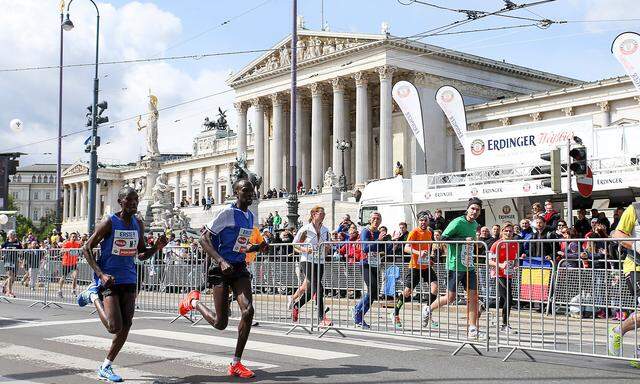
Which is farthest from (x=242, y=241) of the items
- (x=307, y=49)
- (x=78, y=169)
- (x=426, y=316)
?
(x=78, y=169)

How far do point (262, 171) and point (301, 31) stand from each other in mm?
13670

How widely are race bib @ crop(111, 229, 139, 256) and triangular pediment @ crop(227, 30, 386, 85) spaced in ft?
177

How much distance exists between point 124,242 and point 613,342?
517 cm

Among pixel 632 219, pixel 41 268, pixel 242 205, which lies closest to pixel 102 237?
pixel 242 205

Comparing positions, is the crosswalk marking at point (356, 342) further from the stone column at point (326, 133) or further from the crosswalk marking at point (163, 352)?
the stone column at point (326, 133)

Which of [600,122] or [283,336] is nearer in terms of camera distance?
[283,336]

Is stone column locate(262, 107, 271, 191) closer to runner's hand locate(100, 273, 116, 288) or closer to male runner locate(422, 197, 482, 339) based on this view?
male runner locate(422, 197, 482, 339)

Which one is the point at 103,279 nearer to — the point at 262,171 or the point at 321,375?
the point at 321,375

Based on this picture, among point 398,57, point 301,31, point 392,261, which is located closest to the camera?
point 392,261

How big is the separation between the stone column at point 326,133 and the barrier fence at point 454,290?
56.7 m

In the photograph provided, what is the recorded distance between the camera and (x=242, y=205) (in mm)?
8188

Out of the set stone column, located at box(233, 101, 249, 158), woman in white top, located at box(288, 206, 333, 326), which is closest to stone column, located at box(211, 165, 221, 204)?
stone column, located at box(233, 101, 249, 158)

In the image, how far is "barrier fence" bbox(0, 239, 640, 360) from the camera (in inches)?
343

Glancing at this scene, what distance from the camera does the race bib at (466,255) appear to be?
9773mm
